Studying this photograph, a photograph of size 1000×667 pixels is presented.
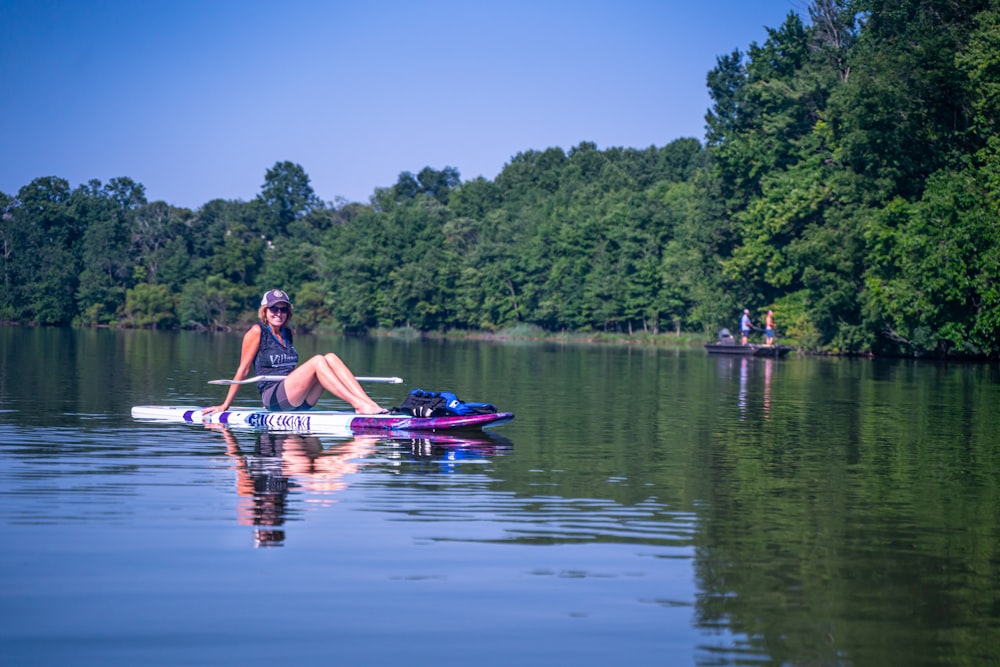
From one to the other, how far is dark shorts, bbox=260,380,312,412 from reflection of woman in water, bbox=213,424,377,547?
1.39ft

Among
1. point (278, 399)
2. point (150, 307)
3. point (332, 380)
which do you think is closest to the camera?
point (332, 380)

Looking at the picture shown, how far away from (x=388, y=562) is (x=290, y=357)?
8.59 m

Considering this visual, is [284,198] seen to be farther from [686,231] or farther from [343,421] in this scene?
[343,421]

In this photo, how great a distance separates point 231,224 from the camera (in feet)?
445

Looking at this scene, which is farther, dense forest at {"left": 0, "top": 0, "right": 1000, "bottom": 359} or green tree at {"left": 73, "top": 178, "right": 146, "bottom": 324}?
green tree at {"left": 73, "top": 178, "right": 146, "bottom": 324}

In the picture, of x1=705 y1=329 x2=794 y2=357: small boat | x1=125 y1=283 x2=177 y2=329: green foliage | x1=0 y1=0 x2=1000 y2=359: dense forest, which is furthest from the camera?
x1=125 y1=283 x2=177 y2=329: green foliage

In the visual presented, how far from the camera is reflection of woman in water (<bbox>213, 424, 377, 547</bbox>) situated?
9117 mm

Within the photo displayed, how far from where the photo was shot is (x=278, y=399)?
15.8 meters

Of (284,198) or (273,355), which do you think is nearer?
(273,355)

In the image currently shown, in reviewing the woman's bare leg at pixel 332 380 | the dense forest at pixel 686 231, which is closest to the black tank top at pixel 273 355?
the woman's bare leg at pixel 332 380

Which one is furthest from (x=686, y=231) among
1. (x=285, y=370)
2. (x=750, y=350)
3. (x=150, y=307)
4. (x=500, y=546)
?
(x=500, y=546)

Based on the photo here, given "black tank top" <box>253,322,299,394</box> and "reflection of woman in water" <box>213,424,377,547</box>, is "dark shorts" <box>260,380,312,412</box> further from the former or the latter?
"reflection of woman in water" <box>213,424,377,547</box>

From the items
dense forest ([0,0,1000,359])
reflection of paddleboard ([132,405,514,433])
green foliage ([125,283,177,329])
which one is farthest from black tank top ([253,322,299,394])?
green foliage ([125,283,177,329])

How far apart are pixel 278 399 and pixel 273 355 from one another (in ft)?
2.10
